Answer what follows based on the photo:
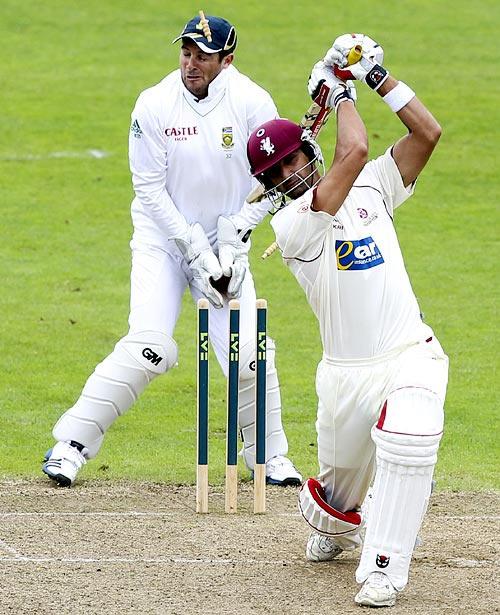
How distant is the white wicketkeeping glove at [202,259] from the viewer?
291 inches

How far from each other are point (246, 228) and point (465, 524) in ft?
6.21

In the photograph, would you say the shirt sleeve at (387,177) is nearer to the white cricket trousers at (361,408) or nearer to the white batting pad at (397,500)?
the white cricket trousers at (361,408)

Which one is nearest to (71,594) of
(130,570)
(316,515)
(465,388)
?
(130,570)

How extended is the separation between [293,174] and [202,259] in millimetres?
1653

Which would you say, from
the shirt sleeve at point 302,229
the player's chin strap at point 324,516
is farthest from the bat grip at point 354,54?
A: the player's chin strap at point 324,516

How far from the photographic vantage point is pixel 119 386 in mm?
7363

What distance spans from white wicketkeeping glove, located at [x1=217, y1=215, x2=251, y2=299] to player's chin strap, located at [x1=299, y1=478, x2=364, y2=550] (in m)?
1.56

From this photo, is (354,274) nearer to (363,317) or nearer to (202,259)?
(363,317)

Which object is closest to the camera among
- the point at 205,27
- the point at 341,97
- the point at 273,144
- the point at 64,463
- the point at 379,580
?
the point at 379,580

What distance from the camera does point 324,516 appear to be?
6.11m

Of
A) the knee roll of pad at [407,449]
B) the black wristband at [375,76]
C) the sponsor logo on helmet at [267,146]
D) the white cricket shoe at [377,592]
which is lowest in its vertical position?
the white cricket shoe at [377,592]

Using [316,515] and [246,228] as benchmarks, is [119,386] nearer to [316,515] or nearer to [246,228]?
[246,228]

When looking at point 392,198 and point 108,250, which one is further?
point 108,250

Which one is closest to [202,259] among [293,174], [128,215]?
[293,174]
